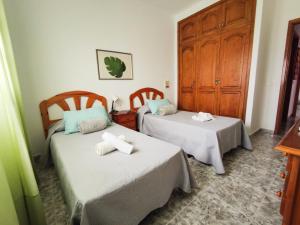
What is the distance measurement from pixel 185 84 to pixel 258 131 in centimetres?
191

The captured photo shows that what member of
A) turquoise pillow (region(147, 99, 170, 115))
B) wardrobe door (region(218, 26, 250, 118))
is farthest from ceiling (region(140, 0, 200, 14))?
turquoise pillow (region(147, 99, 170, 115))

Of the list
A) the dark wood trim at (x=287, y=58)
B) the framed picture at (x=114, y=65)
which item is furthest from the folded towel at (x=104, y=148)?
the dark wood trim at (x=287, y=58)

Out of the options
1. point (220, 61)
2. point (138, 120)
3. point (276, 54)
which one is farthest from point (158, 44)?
point (276, 54)

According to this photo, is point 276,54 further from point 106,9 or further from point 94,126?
point 94,126

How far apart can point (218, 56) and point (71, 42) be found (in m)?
2.71

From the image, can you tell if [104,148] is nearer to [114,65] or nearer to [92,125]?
[92,125]

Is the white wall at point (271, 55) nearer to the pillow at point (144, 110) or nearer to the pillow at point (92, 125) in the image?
the pillow at point (144, 110)

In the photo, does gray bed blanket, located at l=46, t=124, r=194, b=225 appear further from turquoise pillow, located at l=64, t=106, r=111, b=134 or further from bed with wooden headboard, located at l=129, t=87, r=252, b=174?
bed with wooden headboard, located at l=129, t=87, r=252, b=174

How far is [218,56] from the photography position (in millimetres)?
2932

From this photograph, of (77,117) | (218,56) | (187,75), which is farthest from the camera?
(187,75)

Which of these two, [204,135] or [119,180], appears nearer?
[119,180]

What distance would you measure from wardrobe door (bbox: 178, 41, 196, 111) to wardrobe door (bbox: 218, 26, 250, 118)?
0.68m

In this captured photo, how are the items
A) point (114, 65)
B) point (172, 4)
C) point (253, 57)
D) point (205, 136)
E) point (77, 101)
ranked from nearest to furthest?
point (205, 136) < point (77, 101) < point (253, 57) < point (114, 65) < point (172, 4)

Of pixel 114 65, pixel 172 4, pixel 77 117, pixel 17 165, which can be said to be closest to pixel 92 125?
pixel 77 117
